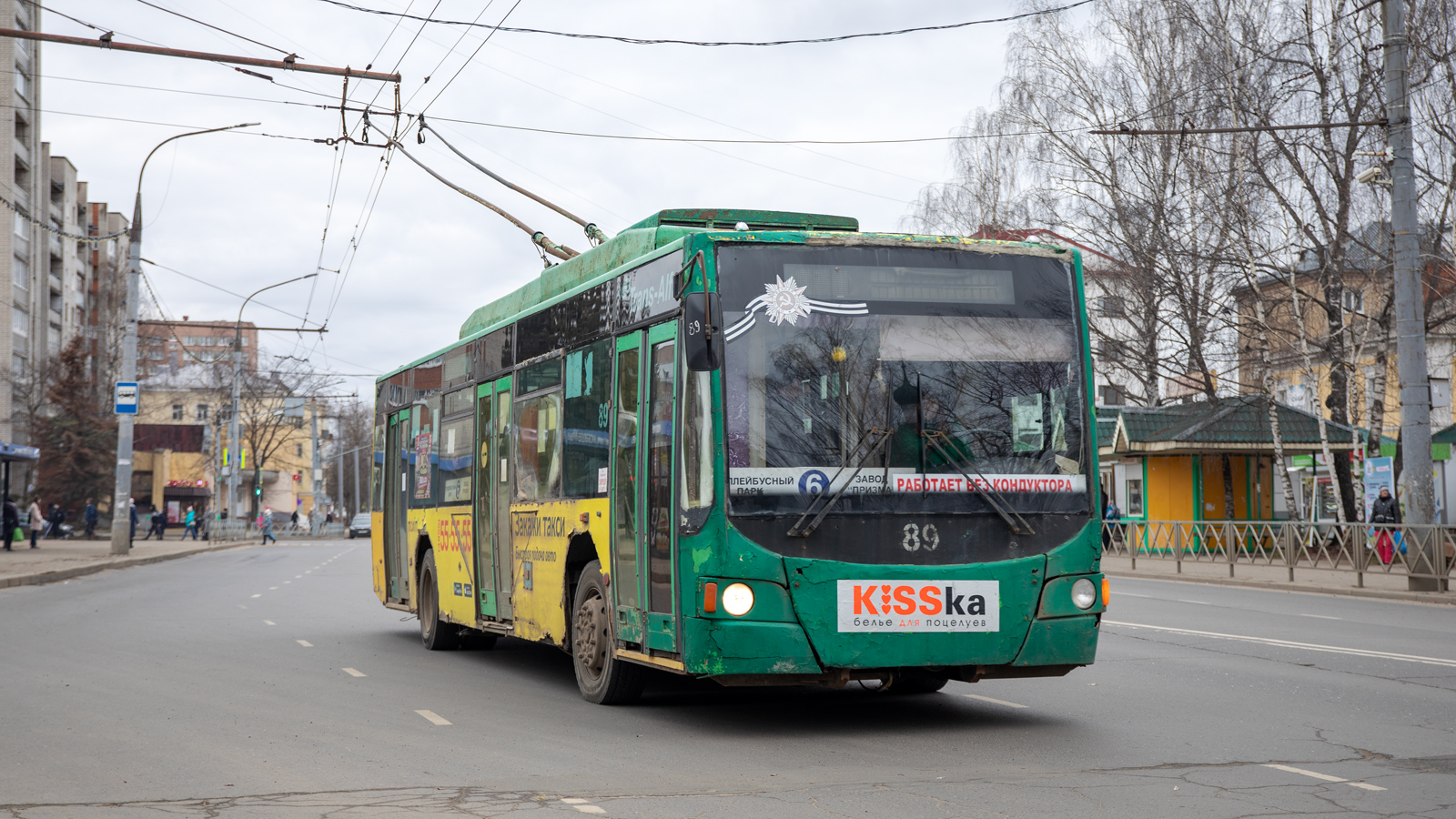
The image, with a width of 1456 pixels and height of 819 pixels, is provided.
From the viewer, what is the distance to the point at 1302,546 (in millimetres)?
24938

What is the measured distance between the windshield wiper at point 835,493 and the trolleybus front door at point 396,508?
8374mm

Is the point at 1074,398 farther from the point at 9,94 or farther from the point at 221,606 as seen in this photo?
the point at 9,94

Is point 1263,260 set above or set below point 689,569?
above

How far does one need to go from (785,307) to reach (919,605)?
6.10 feet

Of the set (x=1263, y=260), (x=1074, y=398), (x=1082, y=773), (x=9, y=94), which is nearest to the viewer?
(x=1082, y=773)

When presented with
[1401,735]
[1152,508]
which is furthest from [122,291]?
[1401,735]

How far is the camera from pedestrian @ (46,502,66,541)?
57062mm

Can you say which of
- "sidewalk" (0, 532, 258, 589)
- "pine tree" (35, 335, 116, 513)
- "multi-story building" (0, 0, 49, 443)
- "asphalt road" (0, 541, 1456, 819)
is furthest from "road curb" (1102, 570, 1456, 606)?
"multi-story building" (0, 0, 49, 443)

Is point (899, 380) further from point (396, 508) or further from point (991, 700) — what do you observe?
point (396, 508)

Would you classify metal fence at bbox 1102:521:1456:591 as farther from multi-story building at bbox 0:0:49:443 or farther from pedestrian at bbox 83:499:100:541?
multi-story building at bbox 0:0:49:443

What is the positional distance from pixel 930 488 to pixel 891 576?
560 mm

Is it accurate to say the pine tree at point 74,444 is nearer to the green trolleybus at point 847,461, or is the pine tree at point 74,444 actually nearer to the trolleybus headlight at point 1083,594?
the green trolleybus at point 847,461

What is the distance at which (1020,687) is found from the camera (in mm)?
10750

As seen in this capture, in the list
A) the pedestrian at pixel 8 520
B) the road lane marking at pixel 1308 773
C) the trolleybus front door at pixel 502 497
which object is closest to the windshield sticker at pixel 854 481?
the road lane marking at pixel 1308 773
